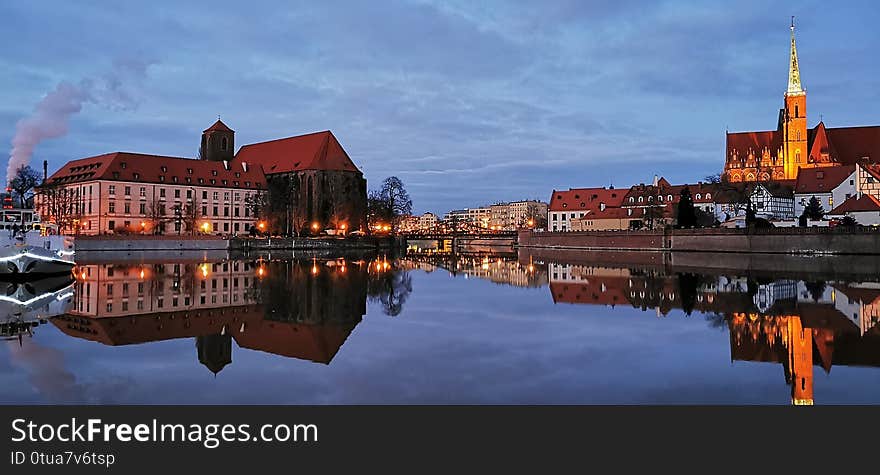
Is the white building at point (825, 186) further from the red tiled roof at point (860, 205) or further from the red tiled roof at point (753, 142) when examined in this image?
Result: the red tiled roof at point (753, 142)

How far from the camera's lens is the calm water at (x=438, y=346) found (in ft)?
28.9

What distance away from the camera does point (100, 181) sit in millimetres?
77062

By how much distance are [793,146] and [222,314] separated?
93.3 metres

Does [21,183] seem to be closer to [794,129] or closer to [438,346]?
[438,346]

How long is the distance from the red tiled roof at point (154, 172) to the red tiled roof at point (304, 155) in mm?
4221

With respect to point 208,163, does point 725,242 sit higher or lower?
lower

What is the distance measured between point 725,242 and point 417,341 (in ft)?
169

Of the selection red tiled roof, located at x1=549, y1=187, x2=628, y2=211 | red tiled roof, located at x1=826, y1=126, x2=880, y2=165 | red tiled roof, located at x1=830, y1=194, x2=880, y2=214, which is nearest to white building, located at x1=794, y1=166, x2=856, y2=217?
red tiled roof, located at x1=830, y1=194, x2=880, y2=214

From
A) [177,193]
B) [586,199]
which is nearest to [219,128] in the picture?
[177,193]

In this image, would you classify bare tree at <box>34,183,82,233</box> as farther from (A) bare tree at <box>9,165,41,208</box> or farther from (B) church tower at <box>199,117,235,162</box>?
(B) church tower at <box>199,117,235,162</box>

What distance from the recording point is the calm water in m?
8.80

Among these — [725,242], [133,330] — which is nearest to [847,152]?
[725,242]

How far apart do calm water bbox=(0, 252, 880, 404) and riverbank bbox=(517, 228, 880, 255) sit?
28664 mm
